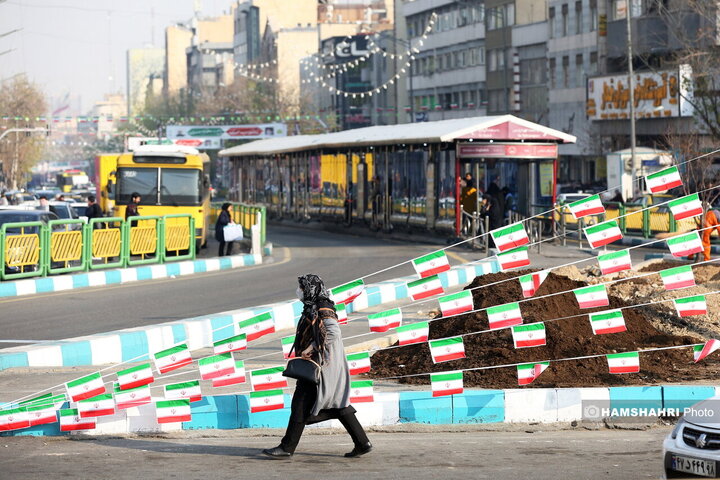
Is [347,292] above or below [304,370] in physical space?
above

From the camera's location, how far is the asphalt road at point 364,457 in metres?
8.80

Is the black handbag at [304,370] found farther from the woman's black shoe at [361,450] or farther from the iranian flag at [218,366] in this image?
the iranian flag at [218,366]

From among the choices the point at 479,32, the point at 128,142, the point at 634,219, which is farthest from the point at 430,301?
the point at 479,32

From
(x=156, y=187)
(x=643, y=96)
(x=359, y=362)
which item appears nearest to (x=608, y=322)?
(x=359, y=362)

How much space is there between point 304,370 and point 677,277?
3946 millimetres

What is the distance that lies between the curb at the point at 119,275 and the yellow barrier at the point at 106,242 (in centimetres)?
55

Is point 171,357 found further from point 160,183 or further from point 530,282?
point 160,183

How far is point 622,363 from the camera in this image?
1143 centimetres

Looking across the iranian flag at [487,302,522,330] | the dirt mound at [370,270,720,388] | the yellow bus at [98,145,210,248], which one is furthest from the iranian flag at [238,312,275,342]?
the yellow bus at [98,145,210,248]

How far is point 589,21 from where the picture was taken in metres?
71.4

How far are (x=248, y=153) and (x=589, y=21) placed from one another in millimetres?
23100

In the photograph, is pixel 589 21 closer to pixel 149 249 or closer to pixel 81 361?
pixel 149 249

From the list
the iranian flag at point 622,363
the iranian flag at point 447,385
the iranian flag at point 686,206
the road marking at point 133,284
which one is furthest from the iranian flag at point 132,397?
the road marking at point 133,284

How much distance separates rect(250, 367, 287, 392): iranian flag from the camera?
10.7m
